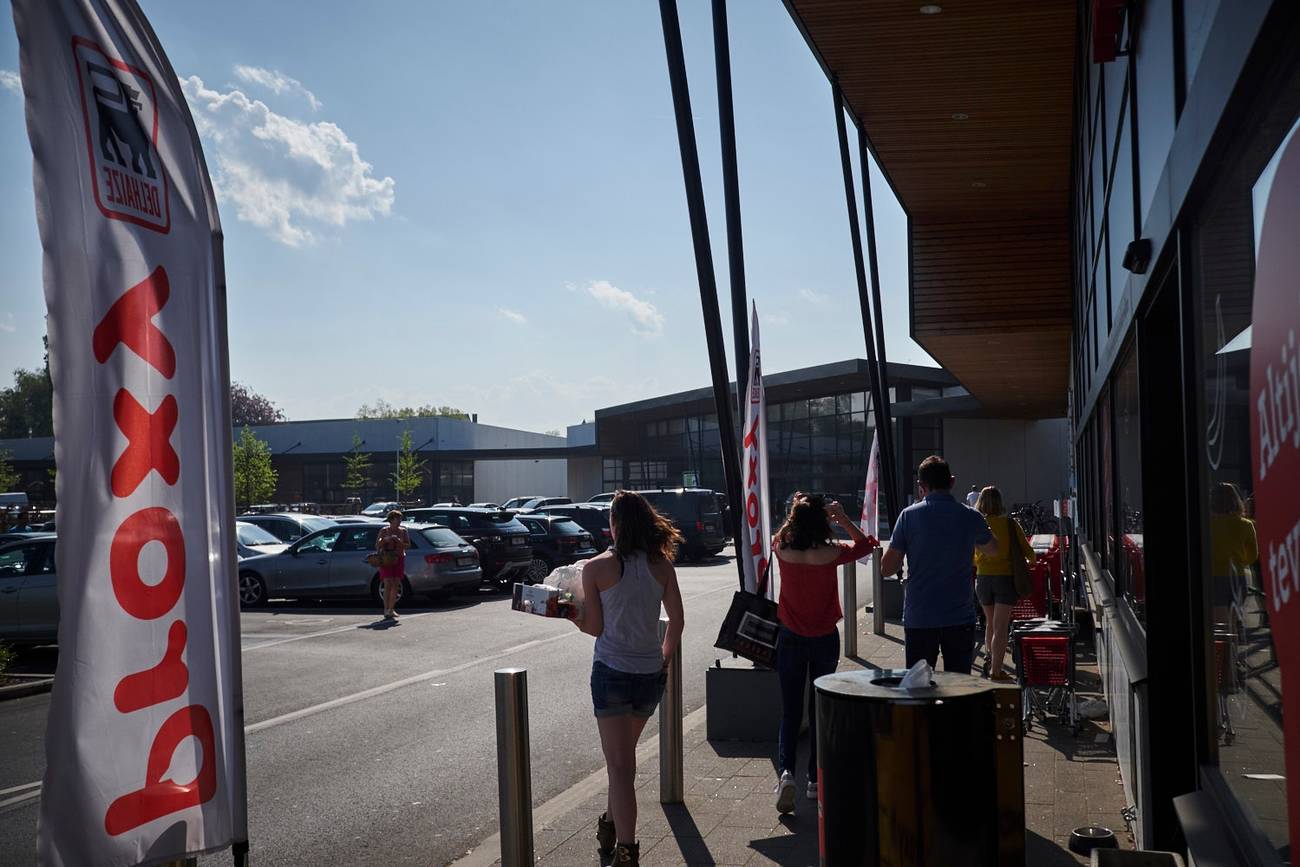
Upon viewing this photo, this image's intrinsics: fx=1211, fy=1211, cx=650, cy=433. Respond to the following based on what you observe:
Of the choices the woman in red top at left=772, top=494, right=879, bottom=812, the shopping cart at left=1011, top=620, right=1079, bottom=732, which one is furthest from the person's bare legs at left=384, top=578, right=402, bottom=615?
the woman in red top at left=772, top=494, right=879, bottom=812

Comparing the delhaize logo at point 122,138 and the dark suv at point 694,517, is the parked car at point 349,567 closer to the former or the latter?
the dark suv at point 694,517

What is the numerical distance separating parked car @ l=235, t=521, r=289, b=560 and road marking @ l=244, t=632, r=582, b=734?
7722 mm

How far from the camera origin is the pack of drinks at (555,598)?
5.69 meters

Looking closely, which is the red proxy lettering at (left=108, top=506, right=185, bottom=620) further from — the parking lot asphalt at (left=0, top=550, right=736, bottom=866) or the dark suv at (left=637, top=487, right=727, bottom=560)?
the dark suv at (left=637, top=487, right=727, bottom=560)

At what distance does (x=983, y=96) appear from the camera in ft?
47.4

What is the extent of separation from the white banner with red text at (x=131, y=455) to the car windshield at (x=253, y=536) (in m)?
19.3

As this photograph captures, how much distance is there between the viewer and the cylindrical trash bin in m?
4.02

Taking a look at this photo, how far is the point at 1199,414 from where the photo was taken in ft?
11.9

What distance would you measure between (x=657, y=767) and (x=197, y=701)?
17.3 ft

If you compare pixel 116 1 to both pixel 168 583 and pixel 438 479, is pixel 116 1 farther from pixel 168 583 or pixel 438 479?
pixel 438 479

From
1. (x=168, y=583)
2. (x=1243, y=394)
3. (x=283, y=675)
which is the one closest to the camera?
(x=1243, y=394)

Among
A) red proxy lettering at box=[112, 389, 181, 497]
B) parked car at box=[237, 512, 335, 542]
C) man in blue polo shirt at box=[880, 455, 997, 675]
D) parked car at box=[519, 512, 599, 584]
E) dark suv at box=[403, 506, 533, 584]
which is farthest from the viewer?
parked car at box=[519, 512, 599, 584]

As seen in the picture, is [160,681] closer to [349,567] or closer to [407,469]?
[349,567]

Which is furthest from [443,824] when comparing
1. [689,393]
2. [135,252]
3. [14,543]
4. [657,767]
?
[689,393]
